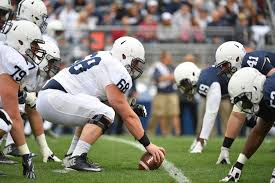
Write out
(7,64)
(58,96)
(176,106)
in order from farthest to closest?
(176,106)
(58,96)
(7,64)

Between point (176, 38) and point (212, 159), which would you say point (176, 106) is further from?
point (212, 159)

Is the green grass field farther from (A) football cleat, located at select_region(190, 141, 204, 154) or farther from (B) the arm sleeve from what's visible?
(B) the arm sleeve

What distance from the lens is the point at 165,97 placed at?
15.4m

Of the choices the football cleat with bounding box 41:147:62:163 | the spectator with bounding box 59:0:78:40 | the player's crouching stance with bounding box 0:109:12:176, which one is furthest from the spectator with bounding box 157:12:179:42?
the player's crouching stance with bounding box 0:109:12:176

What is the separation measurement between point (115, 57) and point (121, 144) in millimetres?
4082

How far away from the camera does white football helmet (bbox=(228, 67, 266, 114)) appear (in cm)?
602

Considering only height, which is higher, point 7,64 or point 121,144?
point 7,64

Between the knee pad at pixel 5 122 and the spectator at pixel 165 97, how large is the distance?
9.08 m

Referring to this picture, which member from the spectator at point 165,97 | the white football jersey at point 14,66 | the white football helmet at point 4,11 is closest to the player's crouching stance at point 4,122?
the white football jersey at point 14,66

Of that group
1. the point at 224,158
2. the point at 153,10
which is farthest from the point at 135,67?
the point at 153,10

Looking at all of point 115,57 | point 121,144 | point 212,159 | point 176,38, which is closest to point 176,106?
point 176,38

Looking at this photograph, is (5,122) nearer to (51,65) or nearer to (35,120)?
(35,120)

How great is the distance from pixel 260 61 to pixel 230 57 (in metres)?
0.81

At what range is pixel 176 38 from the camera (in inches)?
640
